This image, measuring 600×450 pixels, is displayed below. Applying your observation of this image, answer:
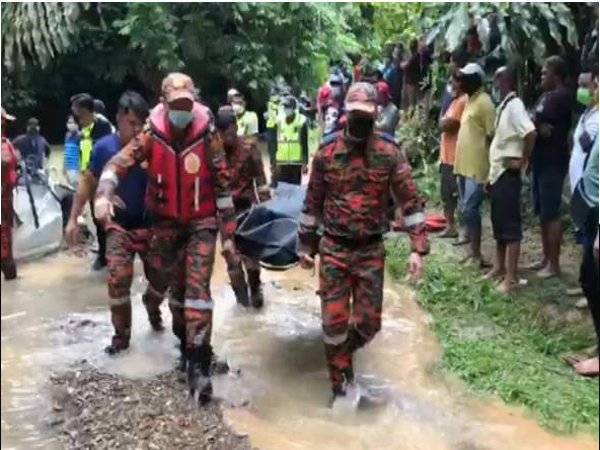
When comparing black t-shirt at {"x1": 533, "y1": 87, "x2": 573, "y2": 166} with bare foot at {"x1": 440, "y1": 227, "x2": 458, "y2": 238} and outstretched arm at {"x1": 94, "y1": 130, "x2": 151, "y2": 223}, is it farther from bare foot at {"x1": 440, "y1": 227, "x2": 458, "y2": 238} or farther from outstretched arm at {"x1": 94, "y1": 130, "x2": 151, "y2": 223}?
outstretched arm at {"x1": 94, "y1": 130, "x2": 151, "y2": 223}

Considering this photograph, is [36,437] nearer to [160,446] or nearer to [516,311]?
[160,446]

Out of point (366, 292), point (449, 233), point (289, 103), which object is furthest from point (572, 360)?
point (289, 103)

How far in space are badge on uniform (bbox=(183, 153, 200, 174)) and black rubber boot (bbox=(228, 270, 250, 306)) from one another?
189cm

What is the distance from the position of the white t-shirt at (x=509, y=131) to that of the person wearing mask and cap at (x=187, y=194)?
2.14 m

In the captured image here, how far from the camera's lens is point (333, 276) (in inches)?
194

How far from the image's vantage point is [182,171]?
4.89 meters

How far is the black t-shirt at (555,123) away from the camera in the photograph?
649cm

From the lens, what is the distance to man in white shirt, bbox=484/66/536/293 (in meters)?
6.37

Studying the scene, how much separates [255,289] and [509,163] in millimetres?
1987

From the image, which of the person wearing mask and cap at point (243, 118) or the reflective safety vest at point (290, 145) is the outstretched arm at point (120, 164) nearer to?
the person wearing mask and cap at point (243, 118)

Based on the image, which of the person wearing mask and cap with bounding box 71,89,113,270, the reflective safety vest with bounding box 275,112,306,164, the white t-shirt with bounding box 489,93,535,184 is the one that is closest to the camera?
the white t-shirt with bounding box 489,93,535,184

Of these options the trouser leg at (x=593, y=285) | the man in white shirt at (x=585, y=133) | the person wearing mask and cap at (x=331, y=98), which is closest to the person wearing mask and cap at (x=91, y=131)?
the man in white shirt at (x=585, y=133)

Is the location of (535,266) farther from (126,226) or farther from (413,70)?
(413,70)

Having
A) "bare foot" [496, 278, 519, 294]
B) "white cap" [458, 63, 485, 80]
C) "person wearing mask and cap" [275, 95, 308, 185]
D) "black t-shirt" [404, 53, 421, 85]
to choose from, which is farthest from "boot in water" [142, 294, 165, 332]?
"black t-shirt" [404, 53, 421, 85]
